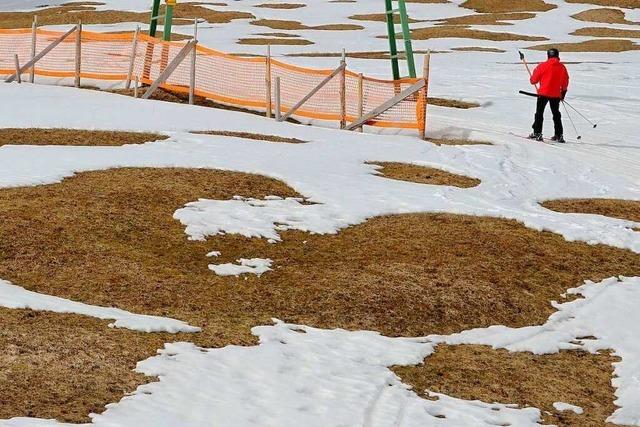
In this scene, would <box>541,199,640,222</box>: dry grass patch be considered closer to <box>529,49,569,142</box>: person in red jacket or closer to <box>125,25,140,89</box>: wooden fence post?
<box>529,49,569,142</box>: person in red jacket

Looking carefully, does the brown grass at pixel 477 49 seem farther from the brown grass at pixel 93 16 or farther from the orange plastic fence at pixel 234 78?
the brown grass at pixel 93 16

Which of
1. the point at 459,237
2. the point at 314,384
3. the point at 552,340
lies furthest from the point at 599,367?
the point at 459,237

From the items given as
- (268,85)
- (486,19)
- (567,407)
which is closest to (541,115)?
(268,85)

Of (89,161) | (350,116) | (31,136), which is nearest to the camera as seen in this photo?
(89,161)

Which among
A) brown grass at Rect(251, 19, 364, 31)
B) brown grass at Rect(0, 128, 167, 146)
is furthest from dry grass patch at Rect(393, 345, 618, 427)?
brown grass at Rect(251, 19, 364, 31)

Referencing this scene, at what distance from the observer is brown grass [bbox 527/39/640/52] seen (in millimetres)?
57844

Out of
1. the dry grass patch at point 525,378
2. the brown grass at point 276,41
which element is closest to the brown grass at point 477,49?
the brown grass at point 276,41

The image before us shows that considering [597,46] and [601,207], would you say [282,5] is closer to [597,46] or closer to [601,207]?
[597,46]

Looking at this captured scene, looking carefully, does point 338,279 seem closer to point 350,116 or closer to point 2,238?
point 2,238

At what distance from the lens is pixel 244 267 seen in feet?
44.5

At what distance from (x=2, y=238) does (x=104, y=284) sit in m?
2.19

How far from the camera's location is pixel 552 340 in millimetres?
11773

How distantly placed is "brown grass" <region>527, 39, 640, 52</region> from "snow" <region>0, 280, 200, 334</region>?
1975 inches

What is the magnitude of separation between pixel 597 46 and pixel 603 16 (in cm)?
2196
